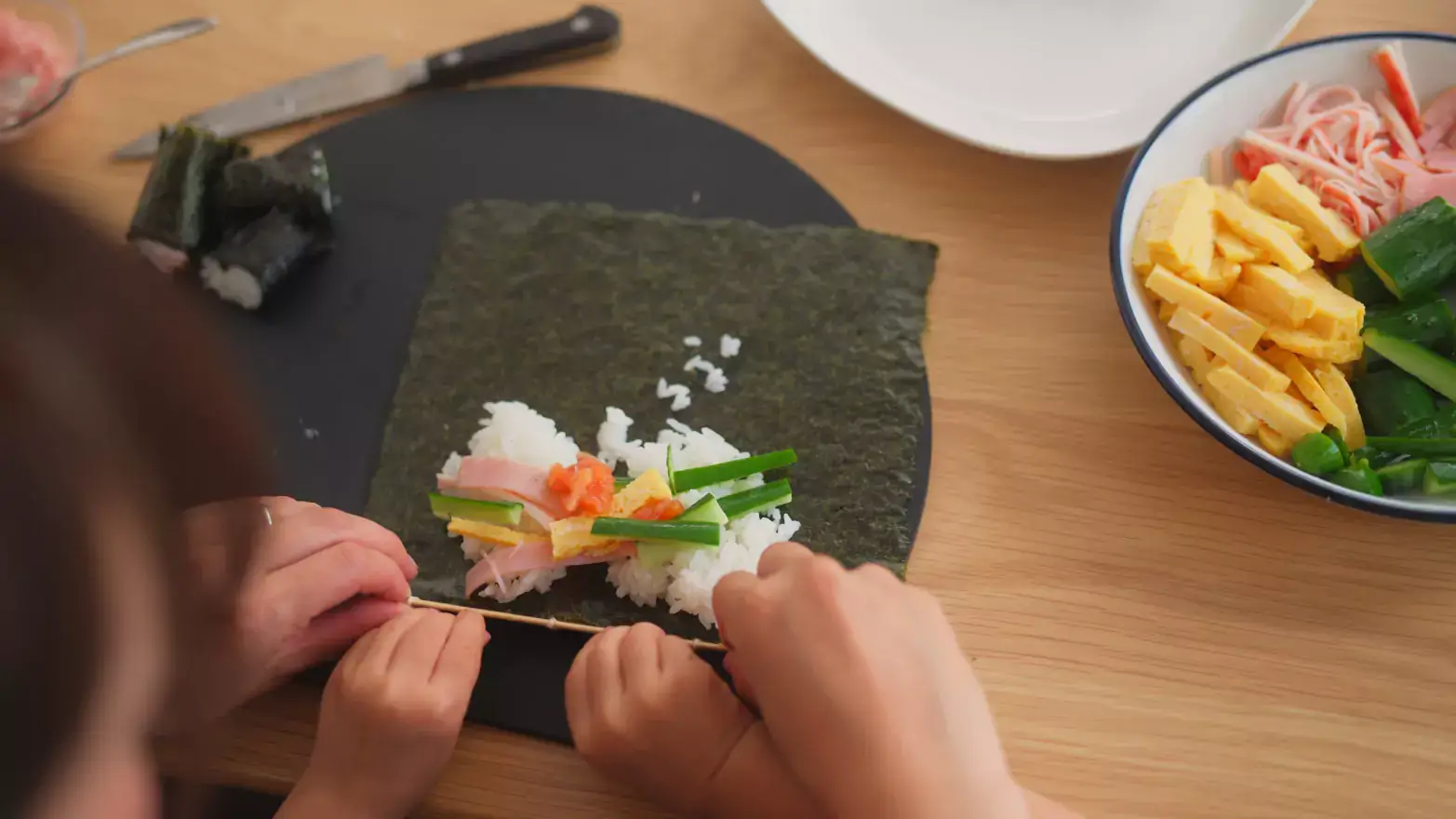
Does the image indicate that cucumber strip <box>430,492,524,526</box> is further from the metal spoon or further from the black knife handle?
the metal spoon

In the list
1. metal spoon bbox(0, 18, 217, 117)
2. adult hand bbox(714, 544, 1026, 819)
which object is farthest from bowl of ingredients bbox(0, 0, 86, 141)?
adult hand bbox(714, 544, 1026, 819)

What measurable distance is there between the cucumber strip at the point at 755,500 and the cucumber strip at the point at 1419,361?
496 mm

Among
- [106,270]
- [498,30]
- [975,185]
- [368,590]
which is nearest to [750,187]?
[975,185]

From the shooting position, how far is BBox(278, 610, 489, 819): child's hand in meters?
0.75

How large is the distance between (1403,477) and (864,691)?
462 mm

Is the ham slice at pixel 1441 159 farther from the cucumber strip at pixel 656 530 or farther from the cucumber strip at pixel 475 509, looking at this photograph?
the cucumber strip at pixel 475 509

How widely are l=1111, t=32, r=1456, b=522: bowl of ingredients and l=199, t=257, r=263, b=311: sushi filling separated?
0.81 metres

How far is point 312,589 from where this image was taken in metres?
0.80

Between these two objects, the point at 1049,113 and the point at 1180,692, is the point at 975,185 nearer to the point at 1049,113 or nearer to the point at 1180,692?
the point at 1049,113

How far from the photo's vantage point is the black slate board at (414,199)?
38.8 inches

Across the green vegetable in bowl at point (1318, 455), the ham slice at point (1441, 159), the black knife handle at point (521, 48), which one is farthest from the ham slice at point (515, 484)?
the ham slice at point (1441, 159)

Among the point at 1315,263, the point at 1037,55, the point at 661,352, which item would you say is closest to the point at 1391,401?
the point at 1315,263

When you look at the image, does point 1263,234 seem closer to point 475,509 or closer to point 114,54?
point 475,509

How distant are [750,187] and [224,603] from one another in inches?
28.2
